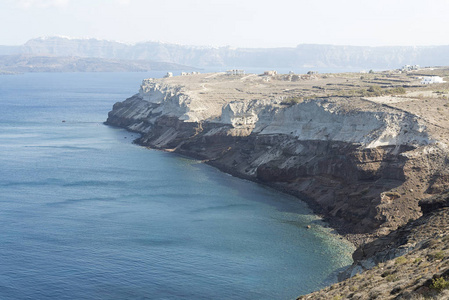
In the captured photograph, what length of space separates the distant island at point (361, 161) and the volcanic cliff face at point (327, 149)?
13 cm

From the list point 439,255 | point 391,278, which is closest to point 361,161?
point 439,255

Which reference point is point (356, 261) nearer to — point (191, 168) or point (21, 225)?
point (21, 225)

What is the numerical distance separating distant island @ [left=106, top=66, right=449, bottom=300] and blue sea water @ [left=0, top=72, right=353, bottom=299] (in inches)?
146

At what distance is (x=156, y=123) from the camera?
4520 inches

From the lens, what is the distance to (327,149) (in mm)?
71125

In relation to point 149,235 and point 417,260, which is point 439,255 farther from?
point 149,235

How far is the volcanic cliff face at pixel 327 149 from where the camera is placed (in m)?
56.9

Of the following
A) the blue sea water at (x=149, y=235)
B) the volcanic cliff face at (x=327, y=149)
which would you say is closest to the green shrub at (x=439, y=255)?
the blue sea water at (x=149, y=235)

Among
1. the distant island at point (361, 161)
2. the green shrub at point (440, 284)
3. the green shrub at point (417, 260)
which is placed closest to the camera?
the green shrub at point (440, 284)

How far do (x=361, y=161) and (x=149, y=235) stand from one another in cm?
2369

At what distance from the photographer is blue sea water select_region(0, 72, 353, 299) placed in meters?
41.5

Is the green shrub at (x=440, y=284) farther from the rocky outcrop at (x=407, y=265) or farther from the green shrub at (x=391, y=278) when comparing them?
the green shrub at (x=391, y=278)

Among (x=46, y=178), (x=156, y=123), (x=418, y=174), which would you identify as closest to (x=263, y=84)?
(x=156, y=123)

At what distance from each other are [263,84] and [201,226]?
86537 millimetres
